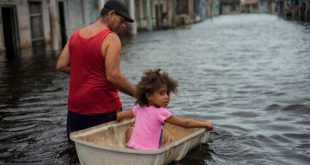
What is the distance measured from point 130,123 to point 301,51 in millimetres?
12697

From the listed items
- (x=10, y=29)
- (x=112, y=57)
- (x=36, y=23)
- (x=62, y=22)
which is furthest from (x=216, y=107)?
(x=62, y=22)

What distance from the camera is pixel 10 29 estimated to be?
2025 centimetres

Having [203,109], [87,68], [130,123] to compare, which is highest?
[87,68]

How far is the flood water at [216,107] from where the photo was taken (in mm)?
5664

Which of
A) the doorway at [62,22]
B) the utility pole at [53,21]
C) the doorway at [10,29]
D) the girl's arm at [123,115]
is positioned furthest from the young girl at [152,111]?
the doorway at [62,22]

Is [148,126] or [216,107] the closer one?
[148,126]

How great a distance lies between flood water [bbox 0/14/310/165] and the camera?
566 cm

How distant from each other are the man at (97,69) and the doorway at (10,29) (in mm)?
16043

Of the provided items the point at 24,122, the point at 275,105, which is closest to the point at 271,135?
the point at 275,105

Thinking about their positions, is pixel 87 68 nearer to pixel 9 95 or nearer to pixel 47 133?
pixel 47 133

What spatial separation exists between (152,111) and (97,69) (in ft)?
2.14

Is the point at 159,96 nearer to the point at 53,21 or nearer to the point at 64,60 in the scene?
the point at 64,60

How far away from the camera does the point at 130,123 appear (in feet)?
17.0

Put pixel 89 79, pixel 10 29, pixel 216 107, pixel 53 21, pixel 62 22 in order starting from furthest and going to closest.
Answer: pixel 62 22 < pixel 10 29 < pixel 53 21 < pixel 216 107 < pixel 89 79
